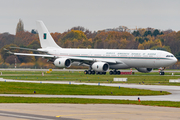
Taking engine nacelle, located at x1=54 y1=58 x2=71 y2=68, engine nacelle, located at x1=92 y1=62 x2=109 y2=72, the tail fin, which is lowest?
engine nacelle, located at x1=92 y1=62 x2=109 y2=72

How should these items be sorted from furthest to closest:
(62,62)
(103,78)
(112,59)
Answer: (112,59) < (62,62) < (103,78)

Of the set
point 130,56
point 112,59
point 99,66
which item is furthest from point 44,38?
point 130,56

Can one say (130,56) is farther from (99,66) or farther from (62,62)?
(62,62)

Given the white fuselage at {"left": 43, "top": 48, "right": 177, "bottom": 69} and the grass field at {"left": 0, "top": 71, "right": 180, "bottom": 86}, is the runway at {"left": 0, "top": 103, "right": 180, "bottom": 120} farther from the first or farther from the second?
the white fuselage at {"left": 43, "top": 48, "right": 177, "bottom": 69}

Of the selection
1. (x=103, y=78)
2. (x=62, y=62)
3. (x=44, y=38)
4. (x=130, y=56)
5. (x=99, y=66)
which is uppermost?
(x=44, y=38)

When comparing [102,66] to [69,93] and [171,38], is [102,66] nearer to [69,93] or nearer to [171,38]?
[69,93]

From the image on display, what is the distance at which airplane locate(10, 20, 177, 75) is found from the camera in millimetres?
66875

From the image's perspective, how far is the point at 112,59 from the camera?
71.3m

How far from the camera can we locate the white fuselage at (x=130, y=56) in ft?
218

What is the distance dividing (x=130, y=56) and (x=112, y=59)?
13.2 feet

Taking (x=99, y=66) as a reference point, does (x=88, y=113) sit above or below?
below

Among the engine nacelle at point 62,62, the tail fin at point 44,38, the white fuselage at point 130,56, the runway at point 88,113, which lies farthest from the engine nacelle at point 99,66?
the runway at point 88,113

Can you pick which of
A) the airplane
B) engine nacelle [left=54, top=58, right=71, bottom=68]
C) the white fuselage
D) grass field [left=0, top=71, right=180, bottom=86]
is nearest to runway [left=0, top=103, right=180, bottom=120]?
grass field [left=0, top=71, right=180, bottom=86]

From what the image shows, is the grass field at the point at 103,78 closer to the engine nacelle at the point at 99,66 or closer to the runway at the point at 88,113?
the engine nacelle at the point at 99,66
